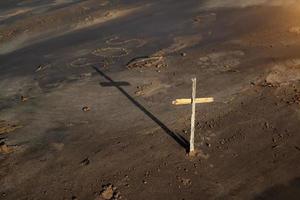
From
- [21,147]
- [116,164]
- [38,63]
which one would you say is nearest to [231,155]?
[116,164]

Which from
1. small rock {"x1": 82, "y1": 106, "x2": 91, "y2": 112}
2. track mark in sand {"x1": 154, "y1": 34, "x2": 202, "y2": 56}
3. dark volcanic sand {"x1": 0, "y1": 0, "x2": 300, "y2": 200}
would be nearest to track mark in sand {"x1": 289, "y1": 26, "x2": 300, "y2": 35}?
dark volcanic sand {"x1": 0, "y1": 0, "x2": 300, "y2": 200}

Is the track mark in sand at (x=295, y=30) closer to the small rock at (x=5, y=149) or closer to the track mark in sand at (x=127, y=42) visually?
the track mark in sand at (x=127, y=42)

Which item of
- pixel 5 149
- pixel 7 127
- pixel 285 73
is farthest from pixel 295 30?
pixel 5 149

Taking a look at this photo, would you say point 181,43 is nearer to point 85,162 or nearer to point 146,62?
point 146,62

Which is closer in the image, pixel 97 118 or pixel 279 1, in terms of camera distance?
pixel 97 118

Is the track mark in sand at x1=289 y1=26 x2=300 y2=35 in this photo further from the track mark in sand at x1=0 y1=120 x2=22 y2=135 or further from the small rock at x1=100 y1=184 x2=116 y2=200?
the track mark in sand at x1=0 y1=120 x2=22 y2=135

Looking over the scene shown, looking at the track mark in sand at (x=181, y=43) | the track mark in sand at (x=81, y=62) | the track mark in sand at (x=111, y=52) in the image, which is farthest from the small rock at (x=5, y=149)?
the track mark in sand at (x=181, y=43)

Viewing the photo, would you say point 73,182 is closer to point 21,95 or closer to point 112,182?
point 112,182
